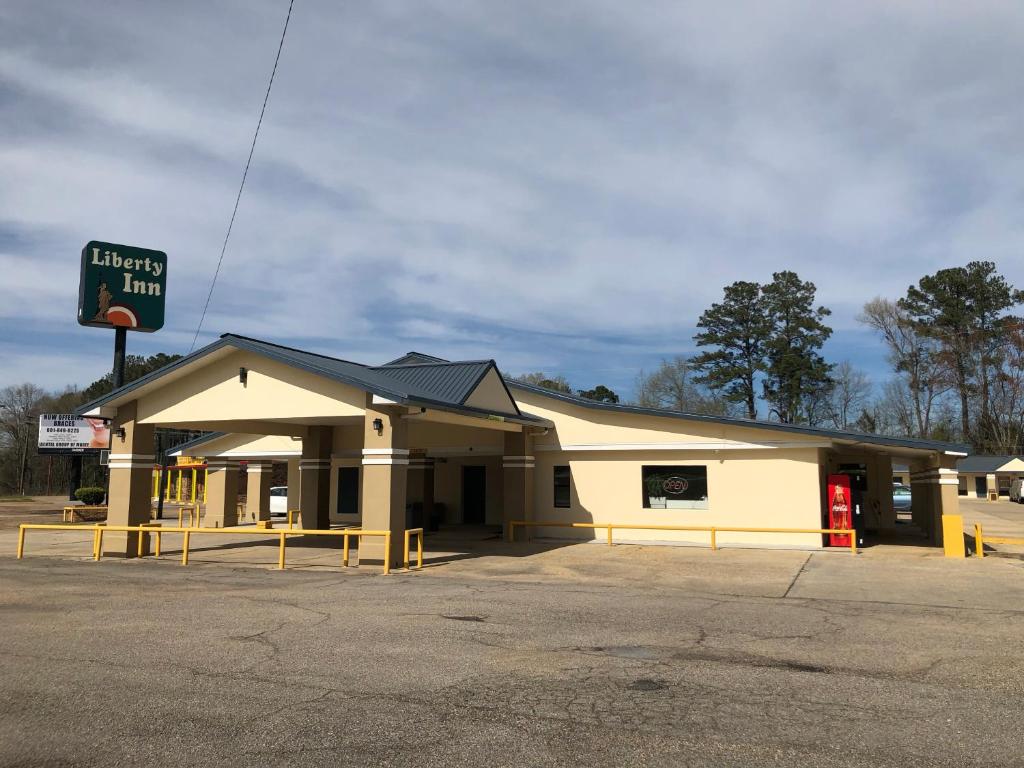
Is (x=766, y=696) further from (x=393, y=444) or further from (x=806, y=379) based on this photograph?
(x=806, y=379)

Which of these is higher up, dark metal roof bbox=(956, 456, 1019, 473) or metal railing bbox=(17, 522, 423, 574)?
dark metal roof bbox=(956, 456, 1019, 473)

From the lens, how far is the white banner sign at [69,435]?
4716 centimetres

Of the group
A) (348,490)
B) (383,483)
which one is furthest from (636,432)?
(348,490)

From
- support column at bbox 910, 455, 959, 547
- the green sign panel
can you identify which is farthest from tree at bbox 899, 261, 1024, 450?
the green sign panel

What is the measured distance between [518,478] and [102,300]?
54.7ft

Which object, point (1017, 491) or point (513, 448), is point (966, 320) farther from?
point (513, 448)

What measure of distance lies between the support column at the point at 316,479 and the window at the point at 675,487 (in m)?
10.1

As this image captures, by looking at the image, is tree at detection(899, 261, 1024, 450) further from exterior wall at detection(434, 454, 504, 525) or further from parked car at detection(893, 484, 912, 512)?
exterior wall at detection(434, 454, 504, 525)

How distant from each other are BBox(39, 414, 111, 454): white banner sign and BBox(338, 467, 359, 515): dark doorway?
24.7 metres

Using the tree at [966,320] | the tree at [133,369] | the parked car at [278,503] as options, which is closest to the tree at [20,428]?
the tree at [133,369]

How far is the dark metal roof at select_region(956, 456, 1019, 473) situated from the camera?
5979 centimetres

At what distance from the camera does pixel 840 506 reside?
20062 mm

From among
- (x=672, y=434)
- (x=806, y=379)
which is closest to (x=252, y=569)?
(x=672, y=434)

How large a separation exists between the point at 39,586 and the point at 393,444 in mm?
6623
